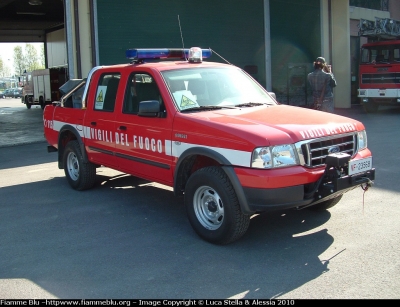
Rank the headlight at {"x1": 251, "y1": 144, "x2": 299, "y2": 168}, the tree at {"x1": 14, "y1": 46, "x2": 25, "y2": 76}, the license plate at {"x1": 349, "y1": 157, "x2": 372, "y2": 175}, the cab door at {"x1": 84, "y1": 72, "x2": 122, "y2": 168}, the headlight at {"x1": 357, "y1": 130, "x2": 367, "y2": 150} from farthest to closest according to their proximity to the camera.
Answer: the tree at {"x1": 14, "y1": 46, "x2": 25, "y2": 76}
the cab door at {"x1": 84, "y1": 72, "x2": 122, "y2": 168}
the headlight at {"x1": 357, "y1": 130, "x2": 367, "y2": 150}
the license plate at {"x1": 349, "y1": 157, "x2": 372, "y2": 175}
the headlight at {"x1": 251, "y1": 144, "x2": 299, "y2": 168}

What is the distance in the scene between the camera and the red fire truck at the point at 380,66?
17.7 metres

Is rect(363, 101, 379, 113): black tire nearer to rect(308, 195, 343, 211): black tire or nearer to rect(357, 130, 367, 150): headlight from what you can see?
rect(308, 195, 343, 211): black tire

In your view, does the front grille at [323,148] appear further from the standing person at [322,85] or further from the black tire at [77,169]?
the standing person at [322,85]

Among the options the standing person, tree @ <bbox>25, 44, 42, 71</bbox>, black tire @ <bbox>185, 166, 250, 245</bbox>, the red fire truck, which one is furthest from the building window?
tree @ <bbox>25, 44, 42, 71</bbox>

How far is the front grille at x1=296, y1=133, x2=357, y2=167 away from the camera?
4.75 meters

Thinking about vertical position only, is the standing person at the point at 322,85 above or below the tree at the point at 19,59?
below

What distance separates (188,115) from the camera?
5426 mm

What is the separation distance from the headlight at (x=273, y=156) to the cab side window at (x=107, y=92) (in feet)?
9.03

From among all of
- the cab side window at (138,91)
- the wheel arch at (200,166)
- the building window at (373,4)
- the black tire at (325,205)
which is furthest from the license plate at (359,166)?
the building window at (373,4)

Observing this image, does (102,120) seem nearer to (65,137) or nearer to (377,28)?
(65,137)

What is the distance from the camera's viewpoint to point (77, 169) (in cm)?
788

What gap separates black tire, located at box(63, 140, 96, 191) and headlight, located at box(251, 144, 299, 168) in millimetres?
3645

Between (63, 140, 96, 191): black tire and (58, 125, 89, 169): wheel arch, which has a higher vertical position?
(58, 125, 89, 169): wheel arch

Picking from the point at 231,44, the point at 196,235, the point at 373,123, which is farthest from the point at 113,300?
the point at 231,44
